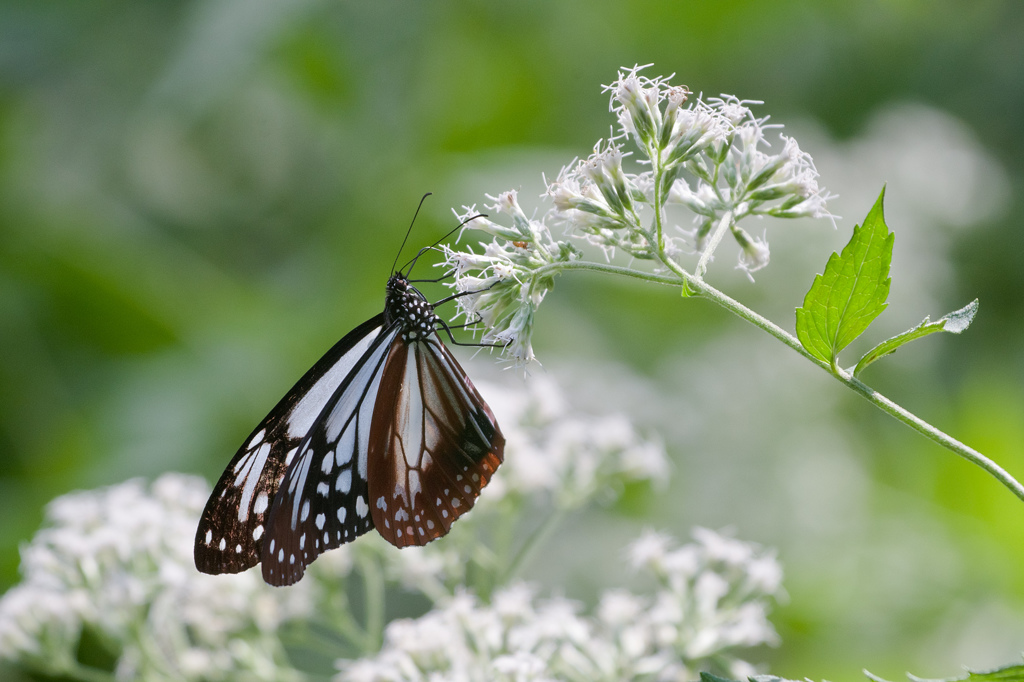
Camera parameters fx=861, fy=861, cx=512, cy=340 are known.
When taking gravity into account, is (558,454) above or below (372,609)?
above

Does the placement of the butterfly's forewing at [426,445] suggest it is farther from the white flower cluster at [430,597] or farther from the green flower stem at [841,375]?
the green flower stem at [841,375]

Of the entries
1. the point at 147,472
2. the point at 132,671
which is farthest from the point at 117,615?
the point at 147,472

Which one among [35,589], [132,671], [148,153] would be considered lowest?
[132,671]

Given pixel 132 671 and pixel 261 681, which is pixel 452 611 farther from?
pixel 132 671

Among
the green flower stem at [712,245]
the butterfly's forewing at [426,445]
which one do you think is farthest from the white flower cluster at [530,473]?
the green flower stem at [712,245]

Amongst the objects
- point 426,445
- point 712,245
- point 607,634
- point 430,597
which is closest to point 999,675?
point 712,245

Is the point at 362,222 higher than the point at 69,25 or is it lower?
lower

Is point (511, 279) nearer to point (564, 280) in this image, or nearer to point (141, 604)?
point (141, 604)
